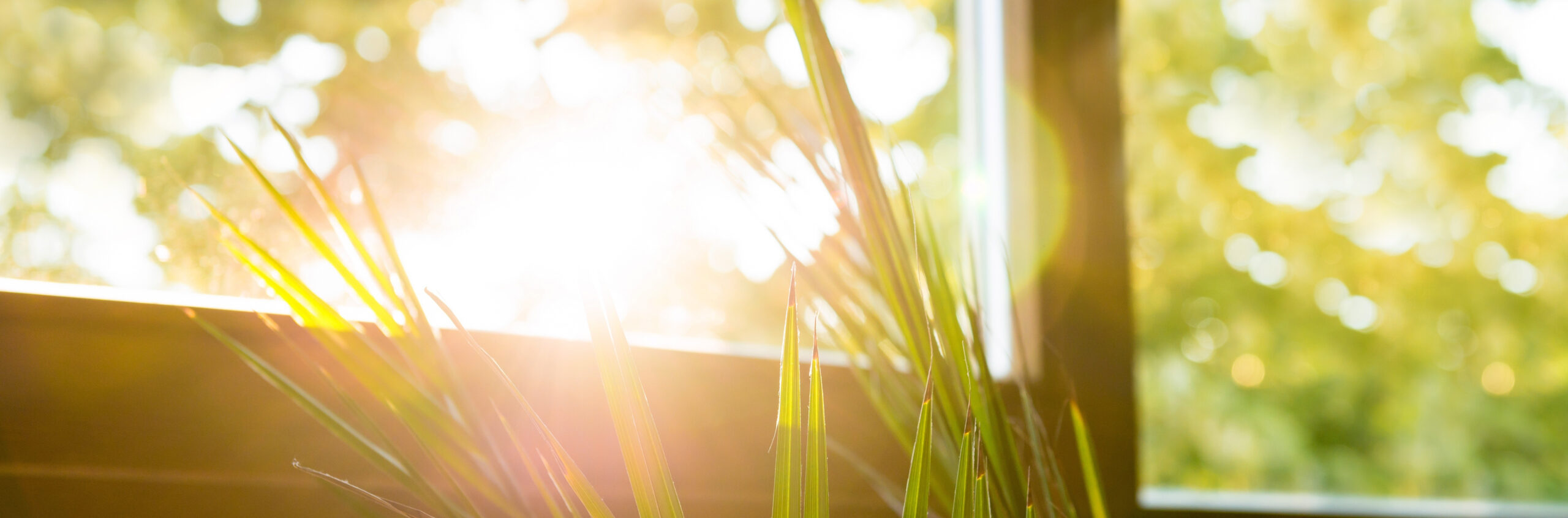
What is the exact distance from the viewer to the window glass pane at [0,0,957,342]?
1.72ft

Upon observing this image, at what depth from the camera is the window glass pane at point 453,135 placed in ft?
1.72

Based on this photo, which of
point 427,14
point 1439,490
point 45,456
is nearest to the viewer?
point 45,456

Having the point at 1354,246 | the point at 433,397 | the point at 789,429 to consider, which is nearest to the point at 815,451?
the point at 789,429

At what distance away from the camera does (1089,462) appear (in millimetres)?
363

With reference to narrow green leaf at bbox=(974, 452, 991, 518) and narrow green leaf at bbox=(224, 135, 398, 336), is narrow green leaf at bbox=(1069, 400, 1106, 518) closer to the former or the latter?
narrow green leaf at bbox=(974, 452, 991, 518)

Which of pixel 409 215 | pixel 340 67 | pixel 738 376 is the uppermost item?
pixel 340 67

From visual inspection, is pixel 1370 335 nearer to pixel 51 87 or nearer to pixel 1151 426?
pixel 1151 426

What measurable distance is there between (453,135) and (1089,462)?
707mm

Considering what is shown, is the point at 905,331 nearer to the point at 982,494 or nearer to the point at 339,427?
the point at 982,494

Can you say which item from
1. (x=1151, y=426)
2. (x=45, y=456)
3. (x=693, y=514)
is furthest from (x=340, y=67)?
(x=1151, y=426)

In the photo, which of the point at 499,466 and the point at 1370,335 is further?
the point at 1370,335

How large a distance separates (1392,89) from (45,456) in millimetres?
2772

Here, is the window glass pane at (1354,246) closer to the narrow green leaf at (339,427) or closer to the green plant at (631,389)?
the green plant at (631,389)

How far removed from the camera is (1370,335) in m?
2.35
